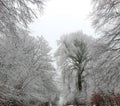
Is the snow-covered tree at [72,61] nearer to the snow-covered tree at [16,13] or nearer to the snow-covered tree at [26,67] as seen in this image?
the snow-covered tree at [26,67]

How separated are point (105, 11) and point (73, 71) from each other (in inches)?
635

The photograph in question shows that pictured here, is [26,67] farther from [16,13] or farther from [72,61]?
[72,61]

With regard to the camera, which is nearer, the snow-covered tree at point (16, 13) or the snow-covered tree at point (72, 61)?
the snow-covered tree at point (16, 13)

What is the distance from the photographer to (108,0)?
1002cm

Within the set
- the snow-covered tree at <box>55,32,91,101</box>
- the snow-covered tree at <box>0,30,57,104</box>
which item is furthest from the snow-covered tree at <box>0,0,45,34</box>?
the snow-covered tree at <box>55,32,91,101</box>

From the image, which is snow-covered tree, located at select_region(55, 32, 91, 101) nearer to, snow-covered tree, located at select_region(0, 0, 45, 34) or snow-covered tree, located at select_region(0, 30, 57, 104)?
snow-covered tree, located at select_region(0, 30, 57, 104)

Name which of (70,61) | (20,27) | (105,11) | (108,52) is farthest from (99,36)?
(70,61)

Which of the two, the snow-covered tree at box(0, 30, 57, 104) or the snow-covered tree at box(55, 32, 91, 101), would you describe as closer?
the snow-covered tree at box(0, 30, 57, 104)

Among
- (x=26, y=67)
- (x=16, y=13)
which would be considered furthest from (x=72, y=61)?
(x=16, y=13)

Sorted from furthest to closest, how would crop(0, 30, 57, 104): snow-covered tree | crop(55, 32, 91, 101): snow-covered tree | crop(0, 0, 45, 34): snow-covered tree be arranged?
crop(55, 32, 91, 101): snow-covered tree → crop(0, 30, 57, 104): snow-covered tree → crop(0, 0, 45, 34): snow-covered tree

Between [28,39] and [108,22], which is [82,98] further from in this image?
[108,22]

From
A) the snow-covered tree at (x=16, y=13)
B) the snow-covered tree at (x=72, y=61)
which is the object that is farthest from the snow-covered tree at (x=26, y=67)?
the snow-covered tree at (x=72, y=61)

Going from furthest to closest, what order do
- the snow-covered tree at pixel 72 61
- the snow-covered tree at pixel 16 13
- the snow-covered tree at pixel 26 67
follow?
the snow-covered tree at pixel 72 61
the snow-covered tree at pixel 26 67
the snow-covered tree at pixel 16 13

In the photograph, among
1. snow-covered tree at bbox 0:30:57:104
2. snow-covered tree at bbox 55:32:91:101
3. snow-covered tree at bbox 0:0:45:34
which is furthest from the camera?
snow-covered tree at bbox 55:32:91:101
